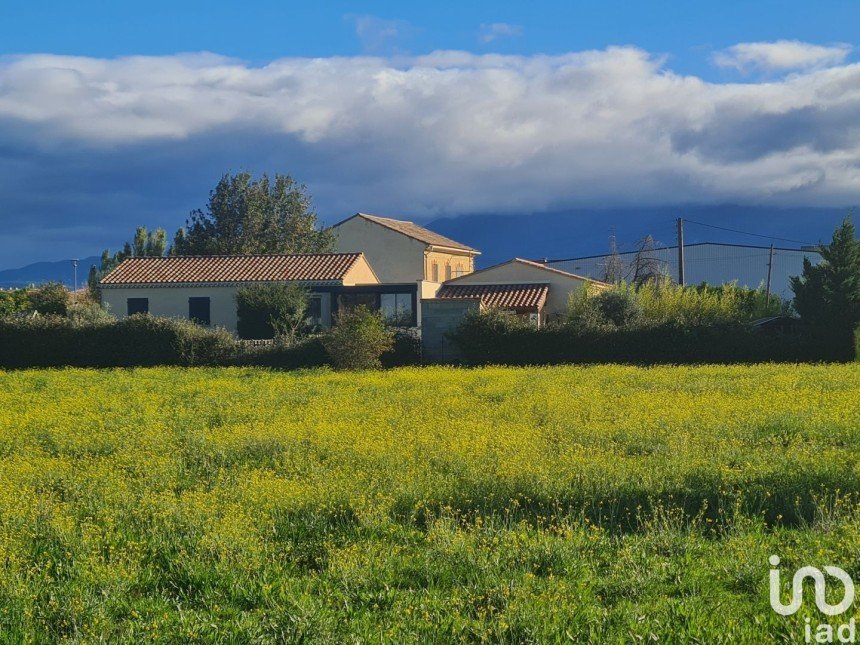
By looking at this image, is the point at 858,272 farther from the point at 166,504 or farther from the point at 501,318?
the point at 166,504

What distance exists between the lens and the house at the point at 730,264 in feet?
203

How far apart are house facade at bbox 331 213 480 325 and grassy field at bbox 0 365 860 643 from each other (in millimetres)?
37498

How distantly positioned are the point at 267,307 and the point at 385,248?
16.8 m

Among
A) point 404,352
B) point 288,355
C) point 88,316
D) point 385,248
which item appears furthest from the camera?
point 385,248

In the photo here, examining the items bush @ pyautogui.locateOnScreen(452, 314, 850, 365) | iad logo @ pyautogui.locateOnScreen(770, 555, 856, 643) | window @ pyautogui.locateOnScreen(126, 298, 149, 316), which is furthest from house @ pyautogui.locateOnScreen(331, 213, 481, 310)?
iad logo @ pyautogui.locateOnScreen(770, 555, 856, 643)

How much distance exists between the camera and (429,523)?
7.87 m

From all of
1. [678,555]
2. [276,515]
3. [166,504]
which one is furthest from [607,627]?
[166,504]

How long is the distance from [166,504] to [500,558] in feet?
11.6

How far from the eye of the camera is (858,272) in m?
31.5

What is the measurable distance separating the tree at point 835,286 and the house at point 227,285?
1621 centimetres

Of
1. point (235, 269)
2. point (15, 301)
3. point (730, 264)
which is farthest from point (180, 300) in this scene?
point (730, 264)

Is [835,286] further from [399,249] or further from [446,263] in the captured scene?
[446,263]

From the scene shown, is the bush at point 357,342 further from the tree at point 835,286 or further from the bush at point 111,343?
the tree at point 835,286

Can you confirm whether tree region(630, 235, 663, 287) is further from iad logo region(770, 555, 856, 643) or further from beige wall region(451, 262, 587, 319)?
iad logo region(770, 555, 856, 643)
